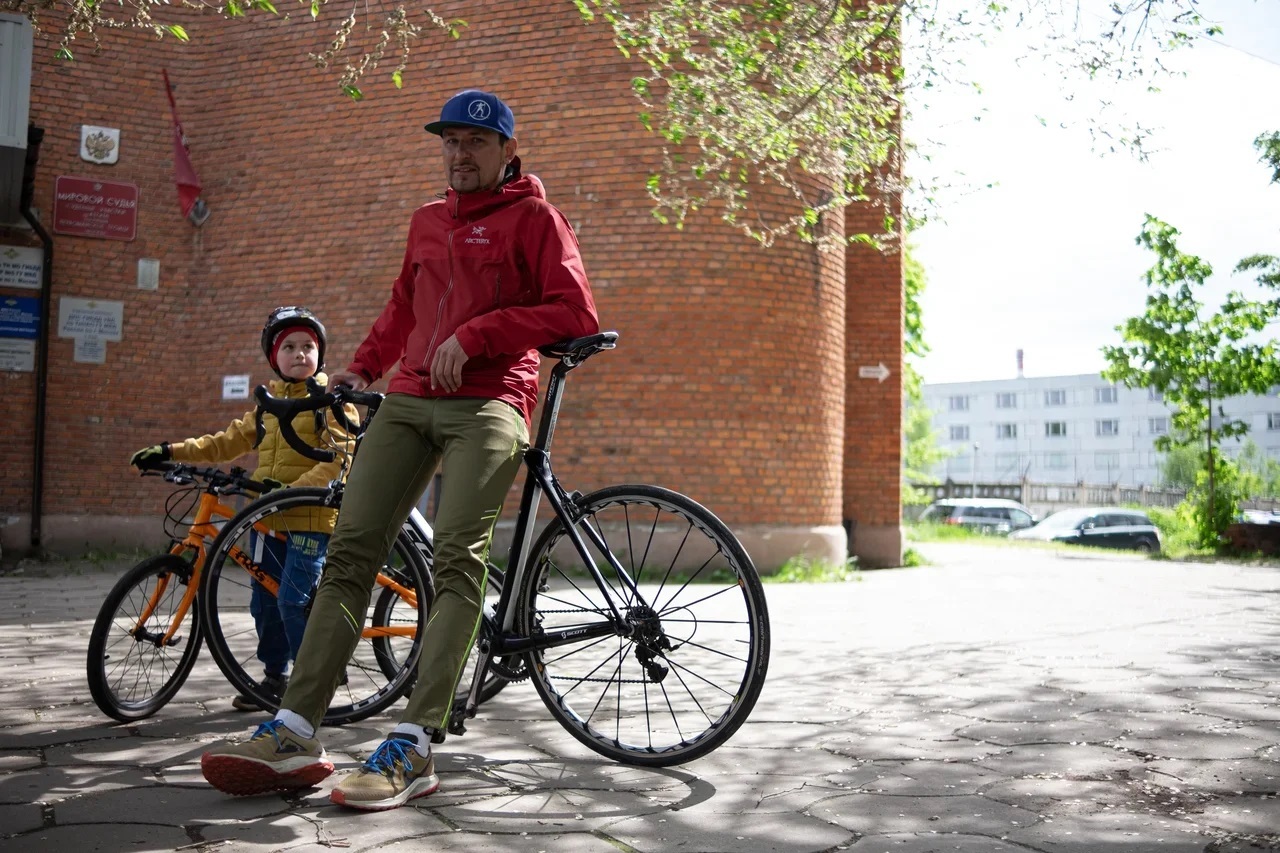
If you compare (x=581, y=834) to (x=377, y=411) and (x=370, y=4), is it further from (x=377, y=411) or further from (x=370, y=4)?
(x=370, y=4)

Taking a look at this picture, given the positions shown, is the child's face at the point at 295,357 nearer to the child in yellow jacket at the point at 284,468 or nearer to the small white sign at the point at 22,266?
the child in yellow jacket at the point at 284,468

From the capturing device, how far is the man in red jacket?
3.11m

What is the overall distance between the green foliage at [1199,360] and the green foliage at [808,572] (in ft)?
40.6

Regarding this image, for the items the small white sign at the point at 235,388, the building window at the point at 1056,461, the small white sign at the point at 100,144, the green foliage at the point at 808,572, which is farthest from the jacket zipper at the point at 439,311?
the building window at the point at 1056,461

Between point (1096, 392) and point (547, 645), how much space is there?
308 ft

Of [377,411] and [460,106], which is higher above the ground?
[460,106]

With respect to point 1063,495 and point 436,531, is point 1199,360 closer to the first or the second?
point 436,531

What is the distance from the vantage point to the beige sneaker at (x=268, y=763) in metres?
2.94

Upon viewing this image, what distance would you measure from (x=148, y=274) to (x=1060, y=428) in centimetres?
8928

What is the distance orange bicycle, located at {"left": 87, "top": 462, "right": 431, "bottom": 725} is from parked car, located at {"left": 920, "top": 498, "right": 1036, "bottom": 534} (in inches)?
1196

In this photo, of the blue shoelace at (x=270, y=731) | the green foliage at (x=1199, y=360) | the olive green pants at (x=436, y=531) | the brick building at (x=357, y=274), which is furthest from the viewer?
the green foliage at (x=1199, y=360)

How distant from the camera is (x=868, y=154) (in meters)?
8.38

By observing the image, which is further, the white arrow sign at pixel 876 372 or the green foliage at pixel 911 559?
the green foliage at pixel 911 559

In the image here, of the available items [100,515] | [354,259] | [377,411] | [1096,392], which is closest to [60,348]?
[100,515]
